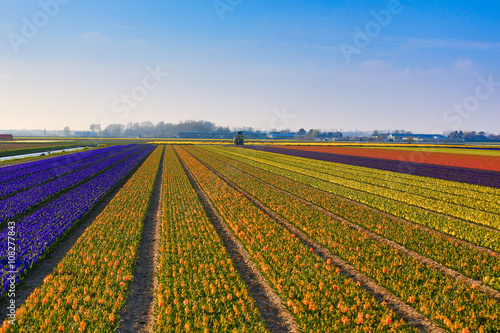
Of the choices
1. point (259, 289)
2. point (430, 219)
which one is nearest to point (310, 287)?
point (259, 289)

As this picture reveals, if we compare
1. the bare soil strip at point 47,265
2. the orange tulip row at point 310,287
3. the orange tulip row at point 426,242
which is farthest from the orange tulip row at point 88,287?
the orange tulip row at point 426,242

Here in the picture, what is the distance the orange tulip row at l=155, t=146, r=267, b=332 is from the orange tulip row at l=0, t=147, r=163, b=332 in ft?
3.48

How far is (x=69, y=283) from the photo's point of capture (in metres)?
7.91

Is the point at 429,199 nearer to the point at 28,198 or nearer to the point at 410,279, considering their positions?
the point at 410,279

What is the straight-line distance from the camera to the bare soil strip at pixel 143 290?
21.5 ft

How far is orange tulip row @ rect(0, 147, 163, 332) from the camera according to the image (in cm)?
623

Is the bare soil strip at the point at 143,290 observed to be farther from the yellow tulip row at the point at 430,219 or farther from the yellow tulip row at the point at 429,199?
the yellow tulip row at the point at 429,199

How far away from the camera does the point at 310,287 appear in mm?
7750

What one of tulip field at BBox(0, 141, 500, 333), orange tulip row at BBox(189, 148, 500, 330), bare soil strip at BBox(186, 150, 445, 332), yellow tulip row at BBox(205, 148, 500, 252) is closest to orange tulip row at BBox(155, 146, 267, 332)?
tulip field at BBox(0, 141, 500, 333)

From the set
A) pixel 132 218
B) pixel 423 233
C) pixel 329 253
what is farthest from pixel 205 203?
pixel 423 233

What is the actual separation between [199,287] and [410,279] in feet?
19.7

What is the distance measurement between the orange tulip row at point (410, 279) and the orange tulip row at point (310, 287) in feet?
3.11

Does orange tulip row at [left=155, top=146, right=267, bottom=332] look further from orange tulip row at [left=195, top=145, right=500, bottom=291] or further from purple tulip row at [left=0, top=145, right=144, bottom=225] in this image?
purple tulip row at [left=0, top=145, right=144, bottom=225]

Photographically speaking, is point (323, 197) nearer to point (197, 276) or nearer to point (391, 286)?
point (391, 286)
